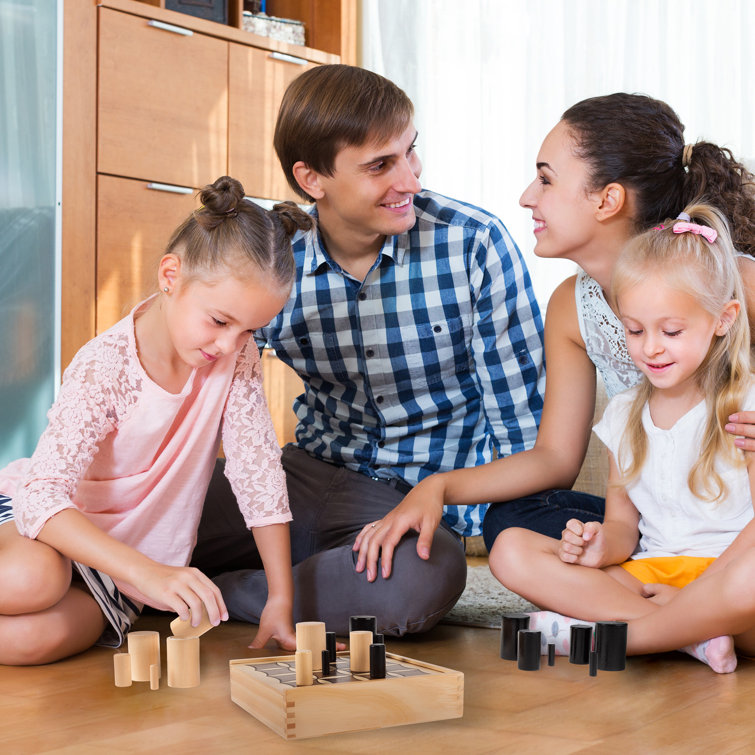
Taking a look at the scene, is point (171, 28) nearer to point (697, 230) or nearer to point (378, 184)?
Answer: point (378, 184)

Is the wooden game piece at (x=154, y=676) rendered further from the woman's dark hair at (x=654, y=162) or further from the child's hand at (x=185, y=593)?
the woman's dark hair at (x=654, y=162)

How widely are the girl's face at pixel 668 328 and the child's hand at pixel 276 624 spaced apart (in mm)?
587

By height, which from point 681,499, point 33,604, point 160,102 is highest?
point 160,102

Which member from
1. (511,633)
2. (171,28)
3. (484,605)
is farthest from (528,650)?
(171,28)

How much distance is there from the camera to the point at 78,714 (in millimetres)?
1045

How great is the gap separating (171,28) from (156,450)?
1893 millimetres

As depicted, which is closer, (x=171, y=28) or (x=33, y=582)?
(x=33, y=582)

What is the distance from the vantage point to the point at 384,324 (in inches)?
66.8

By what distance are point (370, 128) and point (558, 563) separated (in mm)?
744

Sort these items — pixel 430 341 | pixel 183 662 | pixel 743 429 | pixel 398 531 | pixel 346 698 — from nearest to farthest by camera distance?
pixel 346 698 → pixel 183 662 → pixel 743 429 → pixel 398 531 → pixel 430 341

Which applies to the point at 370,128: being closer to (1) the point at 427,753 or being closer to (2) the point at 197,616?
(2) the point at 197,616

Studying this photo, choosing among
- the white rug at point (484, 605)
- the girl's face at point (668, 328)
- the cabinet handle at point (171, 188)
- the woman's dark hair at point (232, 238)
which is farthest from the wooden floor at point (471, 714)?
the cabinet handle at point (171, 188)

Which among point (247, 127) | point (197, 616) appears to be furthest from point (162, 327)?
point (247, 127)

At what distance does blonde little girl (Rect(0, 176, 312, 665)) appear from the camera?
125 centimetres
